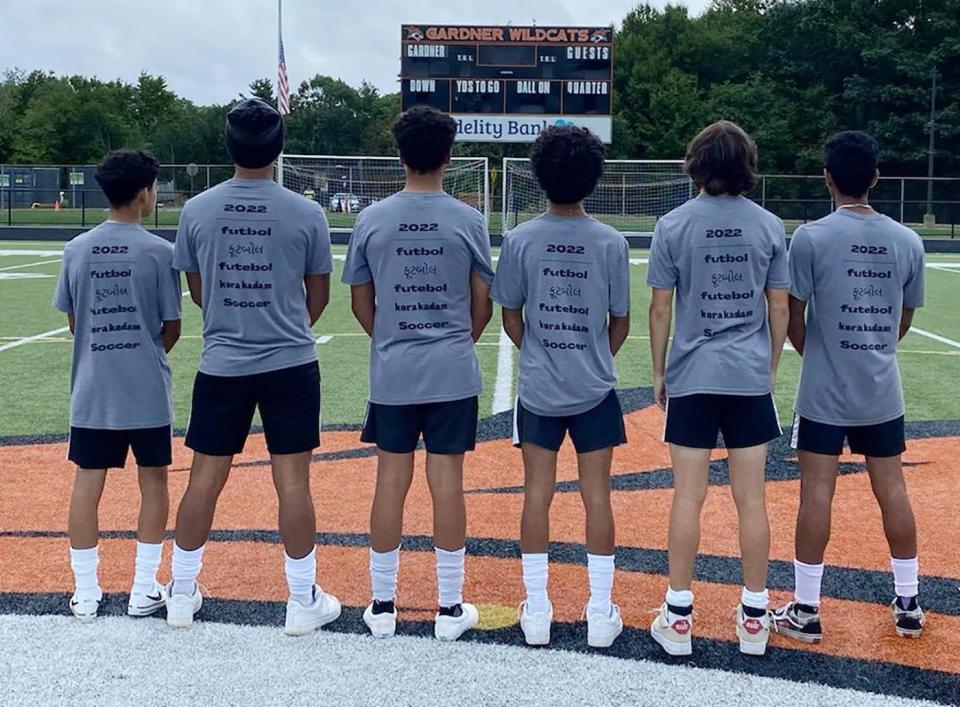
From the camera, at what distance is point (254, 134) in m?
3.39

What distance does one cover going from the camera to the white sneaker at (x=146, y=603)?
3.55 meters

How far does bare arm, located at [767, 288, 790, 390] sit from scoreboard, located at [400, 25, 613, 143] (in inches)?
869

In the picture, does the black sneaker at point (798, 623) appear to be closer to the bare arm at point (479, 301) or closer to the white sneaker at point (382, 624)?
the white sneaker at point (382, 624)

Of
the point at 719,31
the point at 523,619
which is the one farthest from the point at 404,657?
the point at 719,31

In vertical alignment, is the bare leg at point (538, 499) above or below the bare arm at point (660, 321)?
below

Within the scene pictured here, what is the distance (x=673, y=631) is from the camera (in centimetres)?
329

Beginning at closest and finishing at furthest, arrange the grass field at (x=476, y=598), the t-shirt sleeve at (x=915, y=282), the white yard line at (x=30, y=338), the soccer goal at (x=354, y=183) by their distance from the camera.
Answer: the grass field at (x=476, y=598) → the t-shirt sleeve at (x=915, y=282) → the white yard line at (x=30, y=338) → the soccer goal at (x=354, y=183)

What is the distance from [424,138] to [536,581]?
1515mm

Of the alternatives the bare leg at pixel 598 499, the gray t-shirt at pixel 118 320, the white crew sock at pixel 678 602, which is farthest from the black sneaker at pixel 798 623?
the gray t-shirt at pixel 118 320

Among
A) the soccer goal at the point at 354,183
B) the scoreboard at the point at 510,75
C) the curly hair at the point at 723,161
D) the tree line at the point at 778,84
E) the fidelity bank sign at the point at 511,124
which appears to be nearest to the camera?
the curly hair at the point at 723,161

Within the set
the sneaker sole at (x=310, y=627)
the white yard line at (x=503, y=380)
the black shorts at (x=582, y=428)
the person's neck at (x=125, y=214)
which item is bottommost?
the sneaker sole at (x=310, y=627)

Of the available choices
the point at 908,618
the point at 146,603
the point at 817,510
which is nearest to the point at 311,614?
the point at 146,603

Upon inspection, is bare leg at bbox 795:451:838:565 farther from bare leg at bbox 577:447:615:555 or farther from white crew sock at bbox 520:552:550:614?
white crew sock at bbox 520:552:550:614

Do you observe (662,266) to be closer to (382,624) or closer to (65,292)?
(382,624)
